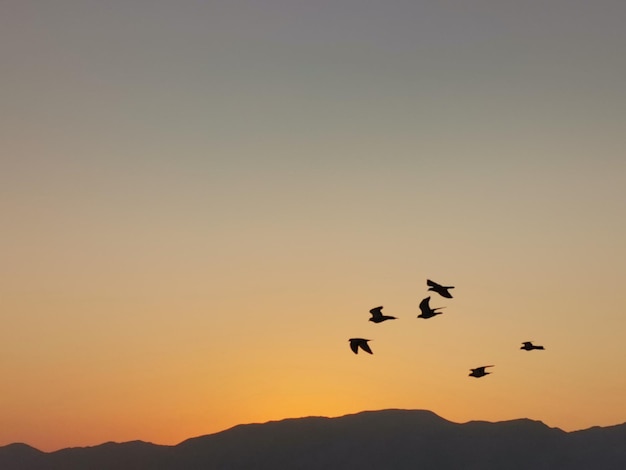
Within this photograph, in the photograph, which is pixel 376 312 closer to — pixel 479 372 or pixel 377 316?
pixel 377 316

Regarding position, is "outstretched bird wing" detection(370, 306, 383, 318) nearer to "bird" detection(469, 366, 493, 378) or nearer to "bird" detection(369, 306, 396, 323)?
"bird" detection(369, 306, 396, 323)

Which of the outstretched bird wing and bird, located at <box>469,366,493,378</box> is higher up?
the outstretched bird wing

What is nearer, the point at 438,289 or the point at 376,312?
the point at 438,289

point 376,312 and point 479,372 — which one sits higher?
point 376,312

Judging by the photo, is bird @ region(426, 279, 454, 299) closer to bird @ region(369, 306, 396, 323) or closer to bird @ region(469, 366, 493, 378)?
bird @ region(369, 306, 396, 323)

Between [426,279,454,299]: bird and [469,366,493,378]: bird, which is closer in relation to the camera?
[426,279,454,299]: bird

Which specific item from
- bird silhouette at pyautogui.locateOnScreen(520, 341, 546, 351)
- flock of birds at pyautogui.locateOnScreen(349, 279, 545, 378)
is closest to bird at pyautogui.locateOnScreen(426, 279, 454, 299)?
flock of birds at pyautogui.locateOnScreen(349, 279, 545, 378)

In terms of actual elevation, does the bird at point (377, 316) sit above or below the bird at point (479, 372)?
above

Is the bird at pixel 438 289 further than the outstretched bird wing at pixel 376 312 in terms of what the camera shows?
No

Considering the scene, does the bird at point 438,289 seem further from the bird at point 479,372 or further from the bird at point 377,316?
the bird at point 479,372

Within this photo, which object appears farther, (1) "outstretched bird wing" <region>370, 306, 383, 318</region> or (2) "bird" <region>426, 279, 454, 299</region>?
(1) "outstretched bird wing" <region>370, 306, 383, 318</region>

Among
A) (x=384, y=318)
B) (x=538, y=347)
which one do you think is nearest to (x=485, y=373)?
(x=538, y=347)

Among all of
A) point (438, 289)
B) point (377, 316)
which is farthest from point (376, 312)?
point (438, 289)

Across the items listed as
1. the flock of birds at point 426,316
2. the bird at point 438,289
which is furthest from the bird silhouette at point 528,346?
the bird at point 438,289
